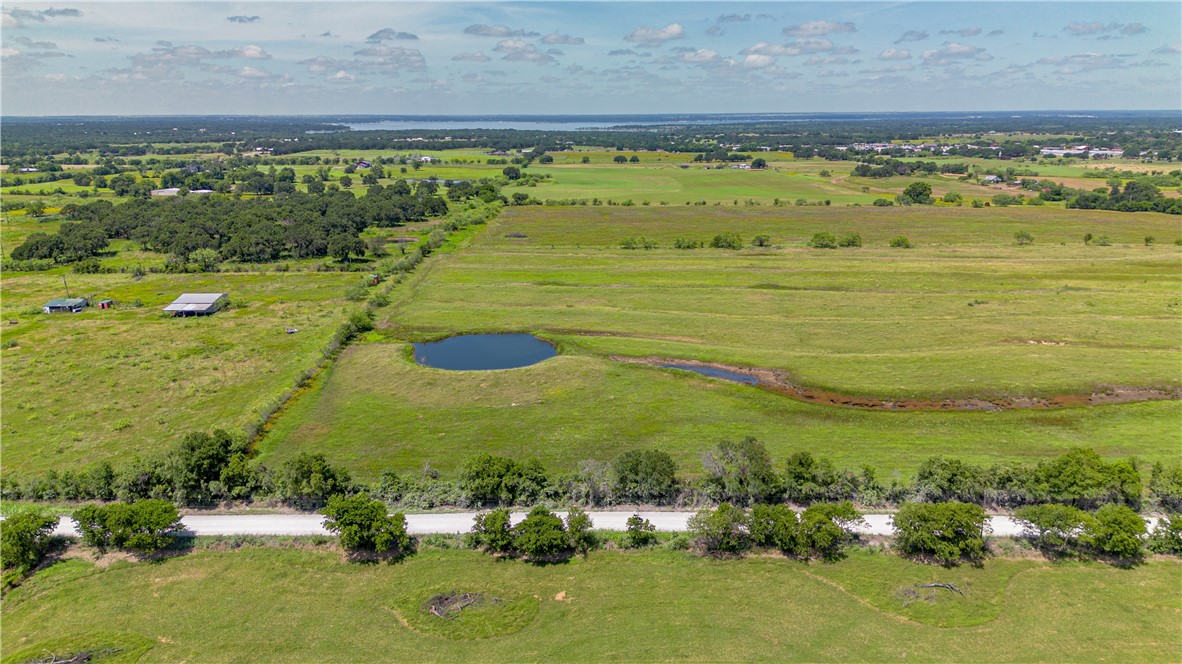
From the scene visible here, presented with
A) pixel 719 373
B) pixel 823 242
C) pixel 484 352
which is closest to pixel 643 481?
pixel 719 373

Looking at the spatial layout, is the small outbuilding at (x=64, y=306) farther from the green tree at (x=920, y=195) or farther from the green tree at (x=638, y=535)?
the green tree at (x=920, y=195)

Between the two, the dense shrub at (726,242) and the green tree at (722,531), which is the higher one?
the dense shrub at (726,242)

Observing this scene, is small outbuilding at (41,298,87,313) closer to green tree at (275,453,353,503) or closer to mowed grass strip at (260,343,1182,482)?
mowed grass strip at (260,343,1182,482)

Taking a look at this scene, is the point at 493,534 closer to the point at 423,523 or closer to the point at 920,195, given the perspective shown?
the point at 423,523

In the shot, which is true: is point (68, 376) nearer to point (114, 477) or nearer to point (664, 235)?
point (114, 477)

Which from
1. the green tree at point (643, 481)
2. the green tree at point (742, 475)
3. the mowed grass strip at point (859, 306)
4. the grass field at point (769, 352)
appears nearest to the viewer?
the green tree at point (742, 475)

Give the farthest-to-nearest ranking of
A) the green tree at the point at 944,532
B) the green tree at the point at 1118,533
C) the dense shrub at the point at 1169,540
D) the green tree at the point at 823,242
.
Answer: the green tree at the point at 823,242, the dense shrub at the point at 1169,540, the green tree at the point at 944,532, the green tree at the point at 1118,533

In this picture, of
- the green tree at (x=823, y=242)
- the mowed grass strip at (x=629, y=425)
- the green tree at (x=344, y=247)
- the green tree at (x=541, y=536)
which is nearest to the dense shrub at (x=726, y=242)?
the green tree at (x=823, y=242)
